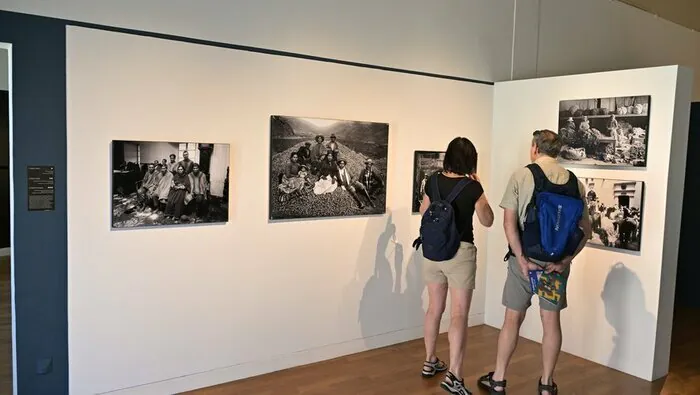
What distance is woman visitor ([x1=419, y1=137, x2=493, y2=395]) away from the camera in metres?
3.49

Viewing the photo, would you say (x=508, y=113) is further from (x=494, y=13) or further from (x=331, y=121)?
(x=331, y=121)

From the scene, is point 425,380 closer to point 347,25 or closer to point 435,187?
point 435,187

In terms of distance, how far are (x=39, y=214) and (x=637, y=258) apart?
Answer: 13.0 ft

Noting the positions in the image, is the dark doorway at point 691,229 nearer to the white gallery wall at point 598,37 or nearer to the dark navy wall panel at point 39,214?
the white gallery wall at point 598,37

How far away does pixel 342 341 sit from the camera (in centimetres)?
438

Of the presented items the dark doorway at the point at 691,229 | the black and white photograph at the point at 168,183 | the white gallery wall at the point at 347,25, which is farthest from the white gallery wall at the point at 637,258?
the black and white photograph at the point at 168,183

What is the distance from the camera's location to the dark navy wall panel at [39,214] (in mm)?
3047

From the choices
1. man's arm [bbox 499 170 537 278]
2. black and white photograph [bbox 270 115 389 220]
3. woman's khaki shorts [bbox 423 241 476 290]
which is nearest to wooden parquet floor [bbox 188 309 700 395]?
woman's khaki shorts [bbox 423 241 476 290]

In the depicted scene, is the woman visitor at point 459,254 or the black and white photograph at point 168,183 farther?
the woman visitor at point 459,254

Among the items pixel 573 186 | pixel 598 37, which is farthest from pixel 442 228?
pixel 598 37

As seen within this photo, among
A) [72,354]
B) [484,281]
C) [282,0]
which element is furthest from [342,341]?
[282,0]

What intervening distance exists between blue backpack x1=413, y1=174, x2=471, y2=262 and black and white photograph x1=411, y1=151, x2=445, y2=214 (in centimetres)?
113

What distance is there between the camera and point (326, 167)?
13.5 ft

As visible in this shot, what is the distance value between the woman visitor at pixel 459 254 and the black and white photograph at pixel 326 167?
743mm
